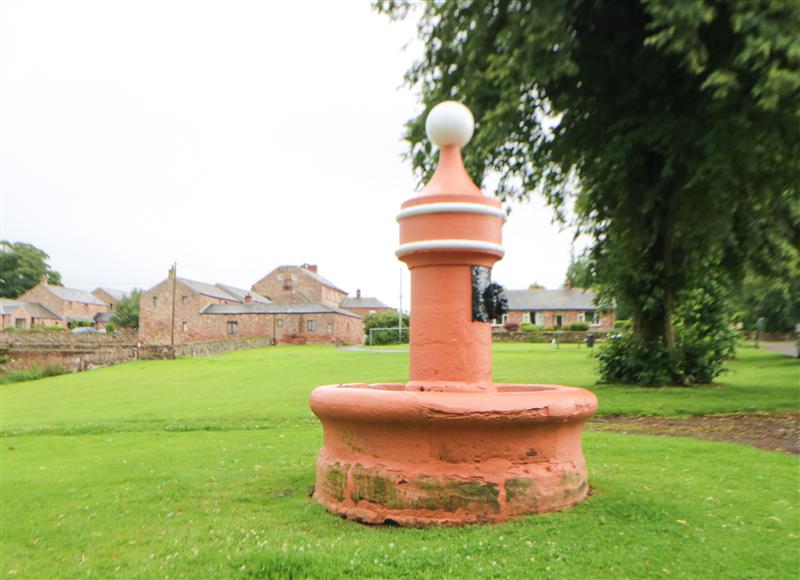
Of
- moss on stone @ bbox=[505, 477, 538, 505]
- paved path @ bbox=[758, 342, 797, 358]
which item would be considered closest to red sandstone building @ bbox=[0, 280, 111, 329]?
paved path @ bbox=[758, 342, 797, 358]

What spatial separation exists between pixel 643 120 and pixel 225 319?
5364 centimetres

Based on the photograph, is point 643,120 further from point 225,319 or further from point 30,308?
point 30,308

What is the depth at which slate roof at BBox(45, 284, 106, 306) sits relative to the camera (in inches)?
3231

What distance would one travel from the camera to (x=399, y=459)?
4418mm

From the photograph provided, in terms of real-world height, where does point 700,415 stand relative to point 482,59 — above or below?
below

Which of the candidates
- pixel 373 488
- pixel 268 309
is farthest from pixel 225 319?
pixel 373 488

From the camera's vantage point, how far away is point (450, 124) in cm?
533

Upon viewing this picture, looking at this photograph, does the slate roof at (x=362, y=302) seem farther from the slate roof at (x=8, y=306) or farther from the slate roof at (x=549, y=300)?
the slate roof at (x=8, y=306)

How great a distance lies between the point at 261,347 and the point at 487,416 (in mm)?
52386

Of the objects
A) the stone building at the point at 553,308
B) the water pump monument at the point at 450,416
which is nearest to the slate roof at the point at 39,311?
the stone building at the point at 553,308

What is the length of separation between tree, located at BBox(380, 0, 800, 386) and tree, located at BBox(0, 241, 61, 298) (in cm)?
8778

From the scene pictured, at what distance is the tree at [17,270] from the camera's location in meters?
87.1

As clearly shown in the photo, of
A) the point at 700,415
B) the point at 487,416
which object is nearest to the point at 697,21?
the point at 700,415

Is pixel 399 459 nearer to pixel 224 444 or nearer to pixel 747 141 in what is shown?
pixel 224 444
